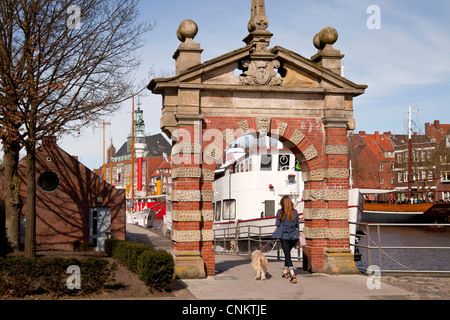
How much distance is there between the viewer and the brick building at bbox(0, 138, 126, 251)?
1025 inches

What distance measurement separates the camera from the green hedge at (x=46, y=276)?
435 inches

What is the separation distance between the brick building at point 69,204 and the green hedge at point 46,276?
15087 millimetres

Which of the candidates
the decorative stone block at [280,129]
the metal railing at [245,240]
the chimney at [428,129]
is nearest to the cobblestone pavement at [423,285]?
the decorative stone block at [280,129]

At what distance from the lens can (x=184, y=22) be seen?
49.3 ft

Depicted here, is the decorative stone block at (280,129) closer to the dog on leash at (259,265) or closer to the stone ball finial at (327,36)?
the stone ball finial at (327,36)

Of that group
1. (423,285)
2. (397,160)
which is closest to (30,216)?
(423,285)

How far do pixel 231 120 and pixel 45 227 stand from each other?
1483 cm

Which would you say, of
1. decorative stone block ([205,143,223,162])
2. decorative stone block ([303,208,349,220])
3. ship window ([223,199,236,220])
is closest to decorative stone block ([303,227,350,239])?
decorative stone block ([303,208,349,220])

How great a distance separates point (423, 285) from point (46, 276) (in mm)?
8918

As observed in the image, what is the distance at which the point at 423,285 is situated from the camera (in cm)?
1320

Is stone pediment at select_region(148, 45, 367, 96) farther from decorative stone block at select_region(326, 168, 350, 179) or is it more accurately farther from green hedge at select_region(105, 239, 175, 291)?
green hedge at select_region(105, 239, 175, 291)

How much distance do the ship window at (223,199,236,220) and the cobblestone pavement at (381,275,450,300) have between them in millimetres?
15473

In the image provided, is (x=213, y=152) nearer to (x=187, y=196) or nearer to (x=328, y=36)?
(x=187, y=196)
